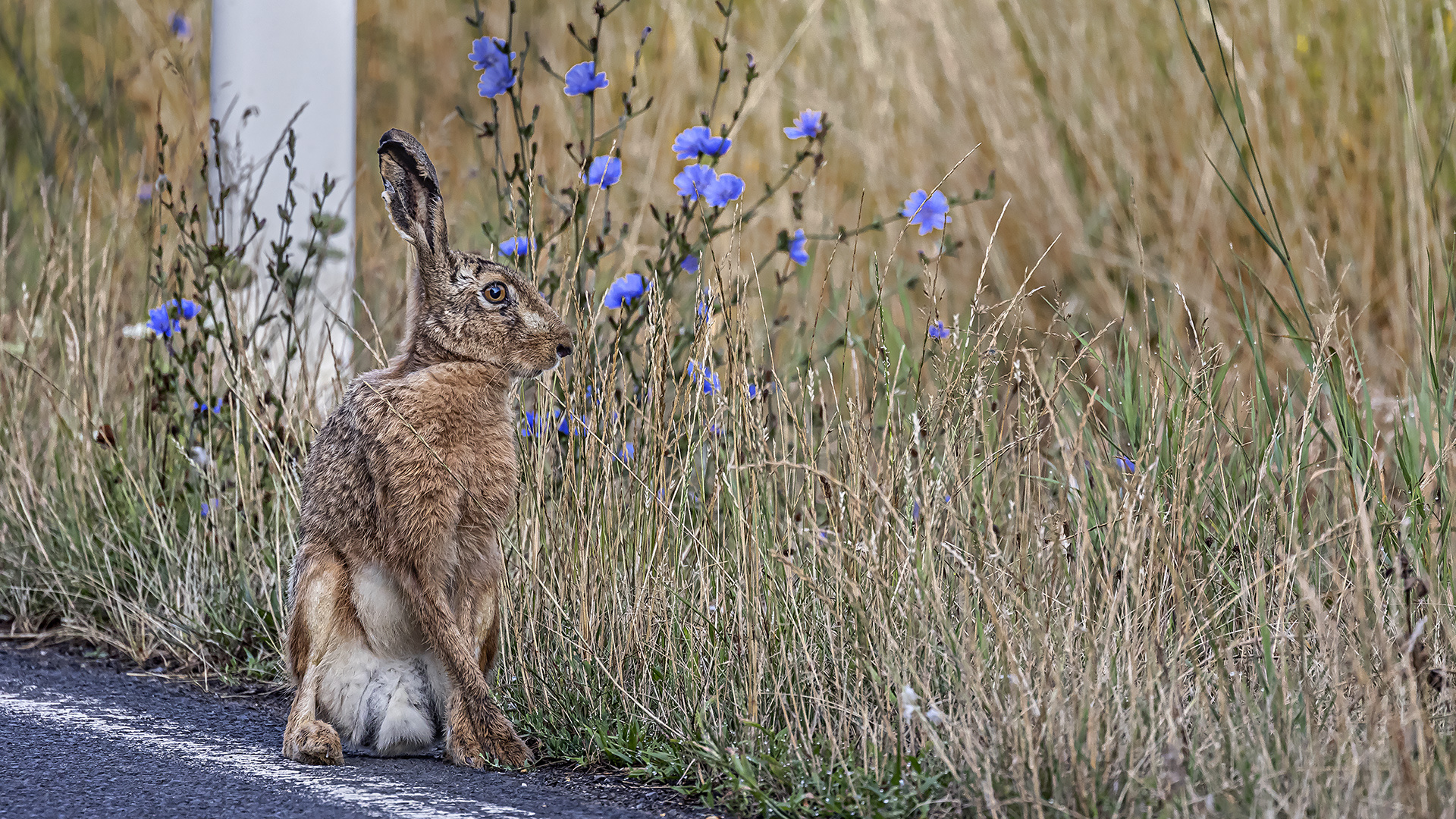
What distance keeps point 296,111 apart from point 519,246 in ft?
5.26

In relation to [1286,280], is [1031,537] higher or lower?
lower

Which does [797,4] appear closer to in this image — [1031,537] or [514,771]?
[1031,537]

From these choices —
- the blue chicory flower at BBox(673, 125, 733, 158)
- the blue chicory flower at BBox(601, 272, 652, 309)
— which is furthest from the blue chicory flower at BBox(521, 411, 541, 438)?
the blue chicory flower at BBox(673, 125, 733, 158)

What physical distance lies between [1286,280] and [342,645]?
4798 mm

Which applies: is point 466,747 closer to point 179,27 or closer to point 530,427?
→ point 530,427

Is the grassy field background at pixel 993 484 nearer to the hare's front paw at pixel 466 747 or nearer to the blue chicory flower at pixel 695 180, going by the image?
the hare's front paw at pixel 466 747

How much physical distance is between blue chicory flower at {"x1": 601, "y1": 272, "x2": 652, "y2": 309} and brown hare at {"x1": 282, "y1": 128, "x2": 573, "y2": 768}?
78 cm

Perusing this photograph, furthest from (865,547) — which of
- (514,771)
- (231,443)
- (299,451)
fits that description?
(231,443)

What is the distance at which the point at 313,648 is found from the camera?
3.20 meters

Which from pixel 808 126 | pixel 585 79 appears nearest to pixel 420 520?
pixel 585 79

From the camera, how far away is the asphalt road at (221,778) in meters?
2.94

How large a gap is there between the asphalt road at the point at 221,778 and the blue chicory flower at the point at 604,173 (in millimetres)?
1461

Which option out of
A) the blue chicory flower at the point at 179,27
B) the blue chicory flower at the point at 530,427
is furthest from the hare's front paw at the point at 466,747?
the blue chicory flower at the point at 179,27

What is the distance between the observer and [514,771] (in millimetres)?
3188
